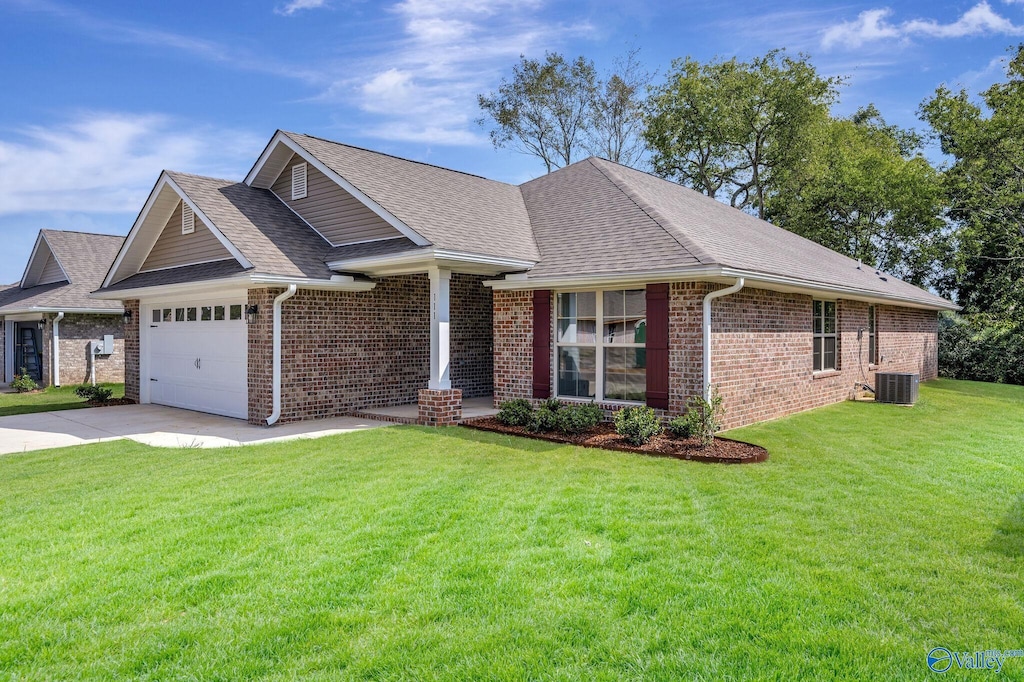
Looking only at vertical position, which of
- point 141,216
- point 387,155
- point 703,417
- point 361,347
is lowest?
point 703,417

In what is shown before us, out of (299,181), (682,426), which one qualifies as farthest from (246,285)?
(682,426)

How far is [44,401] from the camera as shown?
16484mm

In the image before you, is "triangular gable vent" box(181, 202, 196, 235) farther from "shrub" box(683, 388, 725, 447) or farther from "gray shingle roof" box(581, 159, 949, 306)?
"shrub" box(683, 388, 725, 447)

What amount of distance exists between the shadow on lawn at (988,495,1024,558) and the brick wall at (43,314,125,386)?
23.5 meters

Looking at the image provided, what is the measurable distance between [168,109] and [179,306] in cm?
616

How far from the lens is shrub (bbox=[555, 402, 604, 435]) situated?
954 centimetres

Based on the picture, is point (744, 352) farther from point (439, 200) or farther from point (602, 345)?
point (439, 200)

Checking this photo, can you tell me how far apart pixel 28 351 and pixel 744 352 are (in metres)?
23.9

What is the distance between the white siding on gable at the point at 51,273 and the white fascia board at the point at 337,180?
1383 cm

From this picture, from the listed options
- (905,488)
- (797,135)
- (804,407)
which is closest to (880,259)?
(797,135)

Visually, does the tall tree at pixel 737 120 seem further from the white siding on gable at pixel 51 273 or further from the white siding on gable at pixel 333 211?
the white siding on gable at pixel 51 273

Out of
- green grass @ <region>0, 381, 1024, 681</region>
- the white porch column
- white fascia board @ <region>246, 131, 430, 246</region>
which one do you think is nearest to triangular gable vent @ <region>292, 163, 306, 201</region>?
white fascia board @ <region>246, 131, 430, 246</region>

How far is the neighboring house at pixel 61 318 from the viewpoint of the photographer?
2016 centimetres

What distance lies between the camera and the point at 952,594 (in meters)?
3.97
